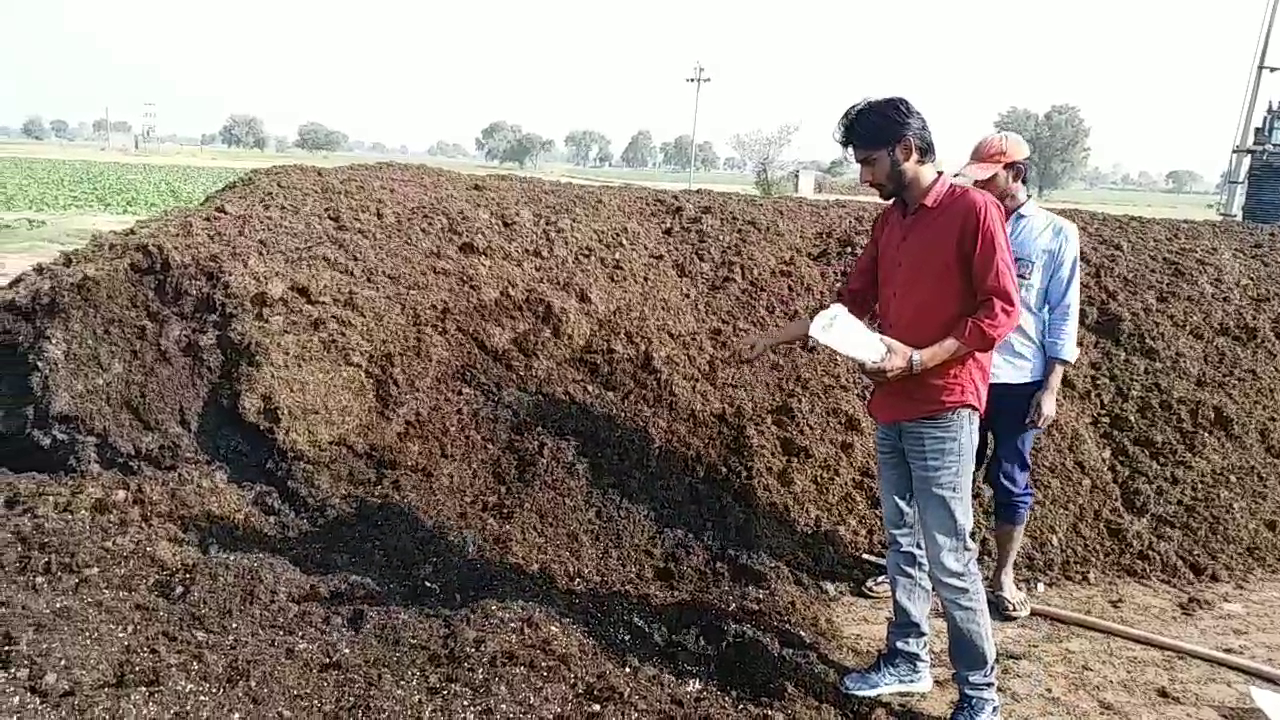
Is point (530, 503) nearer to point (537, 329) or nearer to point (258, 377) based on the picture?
point (537, 329)

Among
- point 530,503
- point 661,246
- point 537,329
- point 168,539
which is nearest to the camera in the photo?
point 168,539

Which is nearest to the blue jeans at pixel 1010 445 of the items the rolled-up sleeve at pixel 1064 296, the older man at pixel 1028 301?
the older man at pixel 1028 301

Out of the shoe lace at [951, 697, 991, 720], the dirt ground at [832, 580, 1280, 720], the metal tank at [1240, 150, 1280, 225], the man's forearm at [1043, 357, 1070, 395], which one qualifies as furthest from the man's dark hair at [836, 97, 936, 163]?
the metal tank at [1240, 150, 1280, 225]

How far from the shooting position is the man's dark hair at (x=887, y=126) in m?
2.57

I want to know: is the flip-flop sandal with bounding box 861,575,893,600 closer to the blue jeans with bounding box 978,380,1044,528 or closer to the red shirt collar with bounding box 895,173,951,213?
the blue jeans with bounding box 978,380,1044,528

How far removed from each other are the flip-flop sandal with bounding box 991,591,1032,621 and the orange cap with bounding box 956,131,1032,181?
188 centimetres

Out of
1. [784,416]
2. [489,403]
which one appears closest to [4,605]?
[489,403]

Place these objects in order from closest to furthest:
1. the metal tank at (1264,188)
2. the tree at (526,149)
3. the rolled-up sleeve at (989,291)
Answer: the rolled-up sleeve at (989,291) → the metal tank at (1264,188) → the tree at (526,149)

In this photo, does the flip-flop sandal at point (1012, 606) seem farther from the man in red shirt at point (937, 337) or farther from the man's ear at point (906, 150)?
the man's ear at point (906, 150)

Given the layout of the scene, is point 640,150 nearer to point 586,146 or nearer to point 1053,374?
point 586,146

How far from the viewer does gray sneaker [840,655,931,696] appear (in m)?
3.13

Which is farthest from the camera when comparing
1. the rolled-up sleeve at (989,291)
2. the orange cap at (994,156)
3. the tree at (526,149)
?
the tree at (526,149)

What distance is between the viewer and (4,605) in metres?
3.22

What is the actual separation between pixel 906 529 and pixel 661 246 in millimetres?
3284
